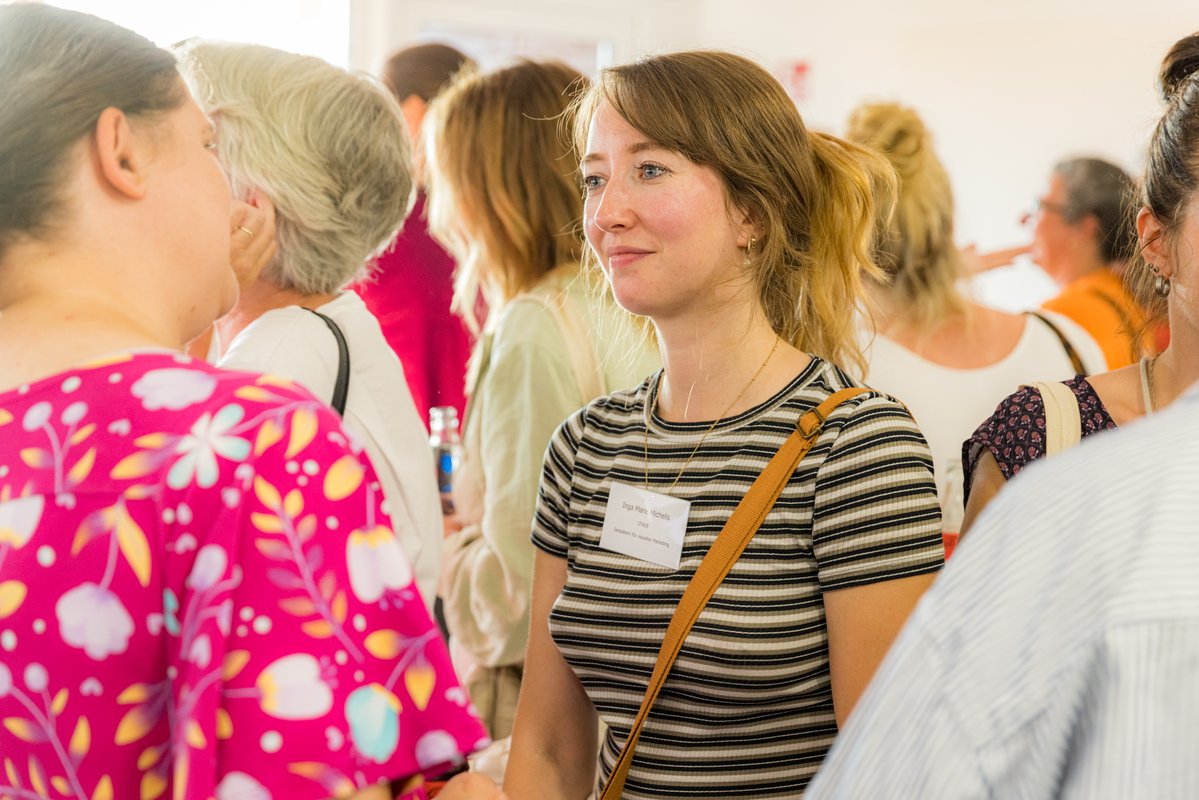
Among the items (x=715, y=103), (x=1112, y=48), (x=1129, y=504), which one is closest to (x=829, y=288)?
(x=715, y=103)

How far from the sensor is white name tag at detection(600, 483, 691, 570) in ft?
4.80

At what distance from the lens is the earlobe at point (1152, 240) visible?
4.90 feet

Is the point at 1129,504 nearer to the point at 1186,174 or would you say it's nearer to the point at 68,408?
the point at 68,408

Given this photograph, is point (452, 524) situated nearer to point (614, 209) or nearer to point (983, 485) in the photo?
point (614, 209)

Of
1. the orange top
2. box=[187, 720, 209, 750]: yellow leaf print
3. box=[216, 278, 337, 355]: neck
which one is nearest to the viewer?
box=[187, 720, 209, 750]: yellow leaf print

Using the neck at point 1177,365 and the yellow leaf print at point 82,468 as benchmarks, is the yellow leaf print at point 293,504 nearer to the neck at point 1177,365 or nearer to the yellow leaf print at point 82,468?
the yellow leaf print at point 82,468

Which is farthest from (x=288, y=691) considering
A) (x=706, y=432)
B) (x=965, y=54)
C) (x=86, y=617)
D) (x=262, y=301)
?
(x=965, y=54)

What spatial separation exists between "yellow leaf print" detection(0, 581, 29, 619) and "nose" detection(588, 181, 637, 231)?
0.91 metres

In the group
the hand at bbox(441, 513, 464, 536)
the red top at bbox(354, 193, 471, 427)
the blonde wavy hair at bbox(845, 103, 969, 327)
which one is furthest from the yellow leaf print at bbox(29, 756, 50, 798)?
the red top at bbox(354, 193, 471, 427)

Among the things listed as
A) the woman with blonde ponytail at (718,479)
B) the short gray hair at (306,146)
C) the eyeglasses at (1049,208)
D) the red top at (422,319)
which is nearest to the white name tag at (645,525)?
the woman with blonde ponytail at (718,479)

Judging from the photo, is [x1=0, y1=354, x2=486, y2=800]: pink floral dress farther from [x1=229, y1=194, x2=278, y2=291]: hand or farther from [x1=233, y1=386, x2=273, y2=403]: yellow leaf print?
[x1=229, y1=194, x2=278, y2=291]: hand

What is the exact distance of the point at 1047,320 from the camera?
7.72ft

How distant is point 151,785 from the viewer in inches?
33.9

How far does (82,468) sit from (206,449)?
0.30 feet
